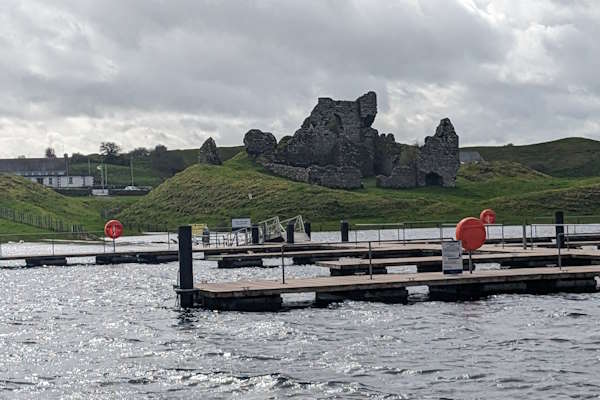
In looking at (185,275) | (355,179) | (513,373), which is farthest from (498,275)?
(355,179)

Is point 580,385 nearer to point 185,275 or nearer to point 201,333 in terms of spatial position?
point 201,333

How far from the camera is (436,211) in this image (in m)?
102

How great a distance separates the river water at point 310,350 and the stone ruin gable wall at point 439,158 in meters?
86.2

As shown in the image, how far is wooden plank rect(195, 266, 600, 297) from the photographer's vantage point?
3028 cm

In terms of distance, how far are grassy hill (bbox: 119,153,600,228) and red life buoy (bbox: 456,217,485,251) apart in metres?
65.2

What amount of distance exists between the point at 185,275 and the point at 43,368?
9.33 metres

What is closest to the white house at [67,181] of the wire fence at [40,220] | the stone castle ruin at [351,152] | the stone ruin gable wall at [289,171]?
the stone castle ruin at [351,152]

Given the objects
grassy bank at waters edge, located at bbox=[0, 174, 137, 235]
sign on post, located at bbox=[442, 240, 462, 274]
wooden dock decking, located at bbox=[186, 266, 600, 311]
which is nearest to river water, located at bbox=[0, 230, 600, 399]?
wooden dock decking, located at bbox=[186, 266, 600, 311]

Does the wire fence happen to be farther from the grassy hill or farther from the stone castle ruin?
the stone castle ruin

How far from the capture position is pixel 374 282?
31.8 meters

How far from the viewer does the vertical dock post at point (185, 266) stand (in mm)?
30578

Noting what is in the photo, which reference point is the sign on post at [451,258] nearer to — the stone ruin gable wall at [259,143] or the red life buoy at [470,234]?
the red life buoy at [470,234]

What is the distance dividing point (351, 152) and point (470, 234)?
290 ft

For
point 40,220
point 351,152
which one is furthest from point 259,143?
point 40,220
